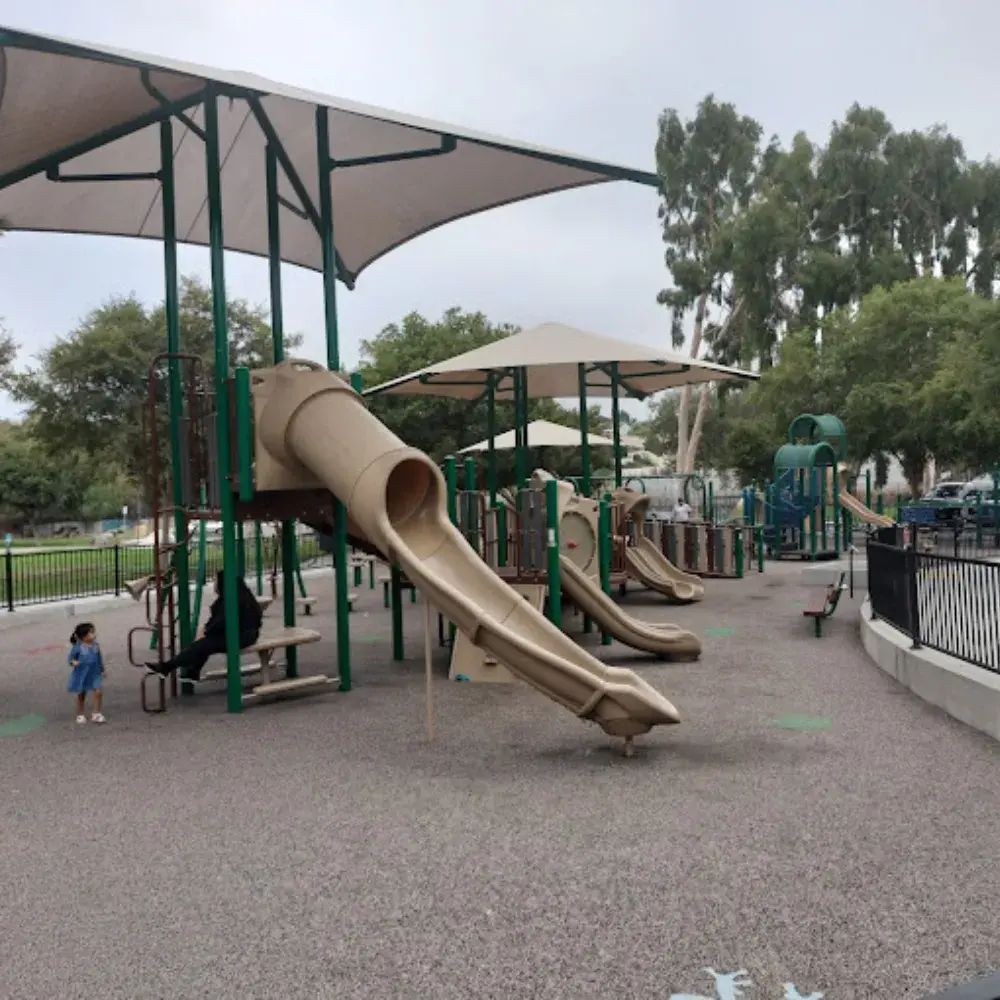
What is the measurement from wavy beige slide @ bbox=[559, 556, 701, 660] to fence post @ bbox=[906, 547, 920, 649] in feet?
7.11

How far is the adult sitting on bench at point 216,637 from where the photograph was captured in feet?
27.5

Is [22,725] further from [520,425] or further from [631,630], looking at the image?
[520,425]

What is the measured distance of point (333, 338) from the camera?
32.5 ft

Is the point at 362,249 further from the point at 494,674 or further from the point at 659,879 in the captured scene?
the point at 659,879

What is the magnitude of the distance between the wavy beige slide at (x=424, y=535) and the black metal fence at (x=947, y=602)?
268 cm

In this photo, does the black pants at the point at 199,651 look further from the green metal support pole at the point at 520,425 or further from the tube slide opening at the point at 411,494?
the green metal support pole at the point at 520,425

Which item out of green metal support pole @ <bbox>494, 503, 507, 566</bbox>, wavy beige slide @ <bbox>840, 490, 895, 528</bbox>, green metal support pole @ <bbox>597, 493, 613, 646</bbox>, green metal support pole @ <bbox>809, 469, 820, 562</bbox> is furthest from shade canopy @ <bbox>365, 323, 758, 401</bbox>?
wavy beige slide @ <bbox>840, 490, 895, 528</bbox>

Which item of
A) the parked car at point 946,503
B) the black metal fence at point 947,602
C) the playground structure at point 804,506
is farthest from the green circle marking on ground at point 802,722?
the parked car at point 946,503

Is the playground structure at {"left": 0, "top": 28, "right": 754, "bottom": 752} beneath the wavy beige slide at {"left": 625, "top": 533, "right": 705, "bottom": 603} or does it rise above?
above

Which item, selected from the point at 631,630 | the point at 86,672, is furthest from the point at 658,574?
the point at 86,672

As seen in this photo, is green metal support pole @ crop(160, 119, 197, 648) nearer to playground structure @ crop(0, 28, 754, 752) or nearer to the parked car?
playground structure @ crop(0, 28, 754, 752)

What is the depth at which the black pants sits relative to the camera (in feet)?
27.3

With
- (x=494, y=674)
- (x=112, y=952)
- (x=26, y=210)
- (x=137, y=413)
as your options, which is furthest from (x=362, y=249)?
(x=137, y=413)

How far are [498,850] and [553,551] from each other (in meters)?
5.38
